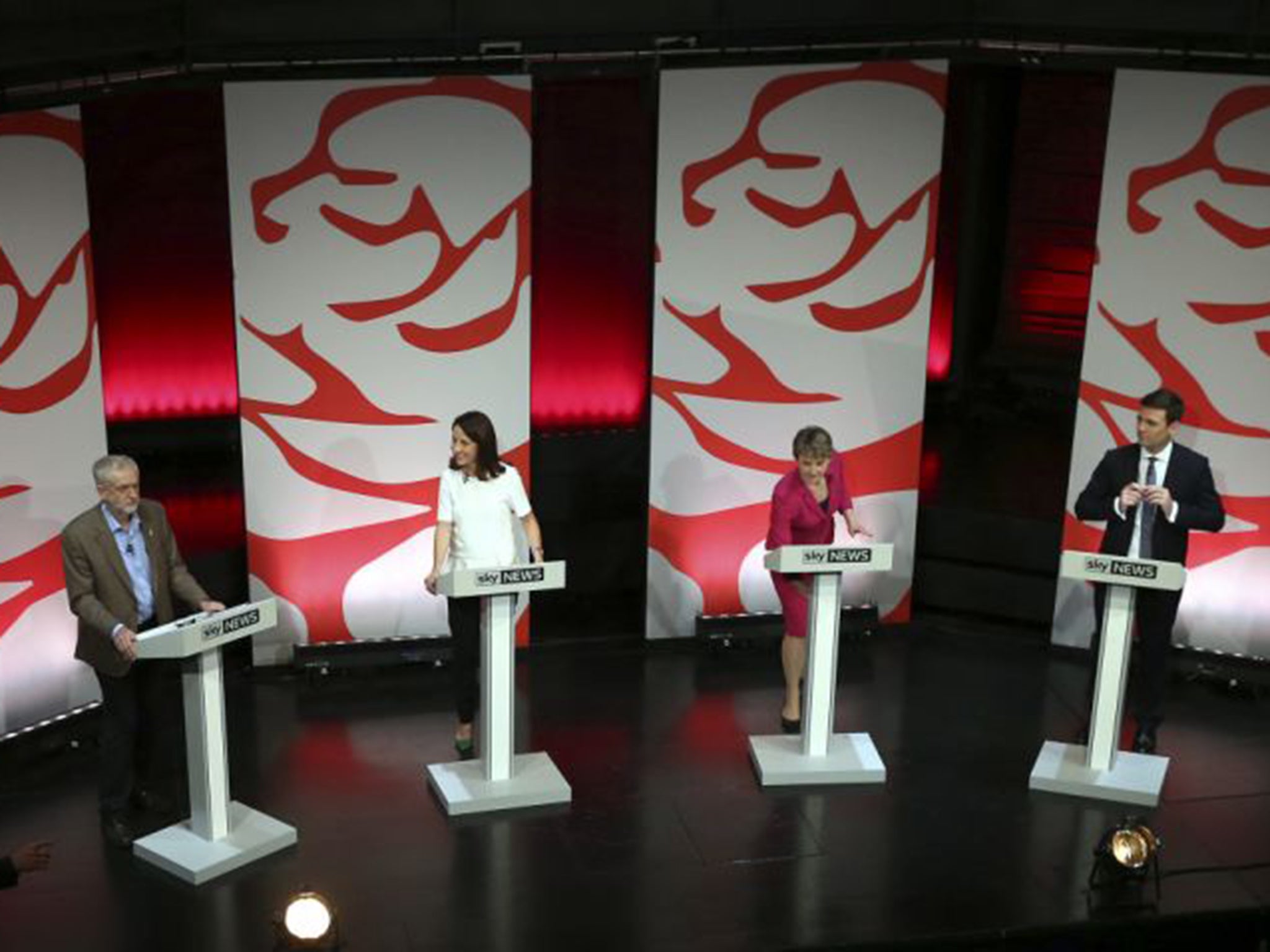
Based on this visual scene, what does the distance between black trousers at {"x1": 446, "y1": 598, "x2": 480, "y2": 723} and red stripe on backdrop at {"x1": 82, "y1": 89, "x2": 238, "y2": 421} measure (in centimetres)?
157

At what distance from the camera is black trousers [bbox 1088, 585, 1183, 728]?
255 inches

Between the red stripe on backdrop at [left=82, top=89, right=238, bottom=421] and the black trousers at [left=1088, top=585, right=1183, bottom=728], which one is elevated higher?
the red stripe on backdrop at [left=82, top=89, right=238, bottom=421]

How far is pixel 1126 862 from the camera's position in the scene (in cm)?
566

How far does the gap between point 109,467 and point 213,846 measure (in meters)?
1.41

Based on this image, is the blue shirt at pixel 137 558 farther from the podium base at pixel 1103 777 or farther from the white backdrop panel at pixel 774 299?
the podium base at pixel 1103 777

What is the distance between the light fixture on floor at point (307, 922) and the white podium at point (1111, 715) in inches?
112

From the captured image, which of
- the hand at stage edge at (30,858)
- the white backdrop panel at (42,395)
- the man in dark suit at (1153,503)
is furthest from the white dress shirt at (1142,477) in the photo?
the white backdrop panel at (42,395)

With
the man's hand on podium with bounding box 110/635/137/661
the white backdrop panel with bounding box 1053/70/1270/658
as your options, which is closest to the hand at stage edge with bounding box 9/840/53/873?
the man's hand on podium with bounding box 110/635/137/661

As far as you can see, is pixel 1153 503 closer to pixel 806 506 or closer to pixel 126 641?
pixel 806 506

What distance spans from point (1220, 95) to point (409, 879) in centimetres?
464

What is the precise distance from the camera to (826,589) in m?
6.34

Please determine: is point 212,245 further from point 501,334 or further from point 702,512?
point 702,512

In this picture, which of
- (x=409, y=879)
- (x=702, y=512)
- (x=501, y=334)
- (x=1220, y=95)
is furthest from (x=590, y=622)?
(x=1220, y=95)

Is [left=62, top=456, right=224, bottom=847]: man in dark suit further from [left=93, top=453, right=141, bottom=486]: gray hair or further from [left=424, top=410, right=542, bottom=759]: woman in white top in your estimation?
[left=424, top=410, right=542, bottom=759]: woman in white top
